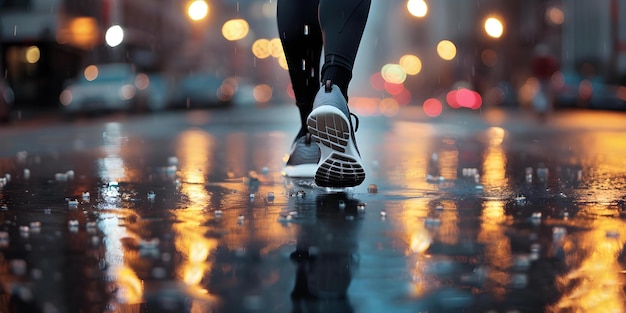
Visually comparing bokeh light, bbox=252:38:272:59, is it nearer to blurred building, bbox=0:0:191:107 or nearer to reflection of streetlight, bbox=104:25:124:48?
blurred building, bbox=0:0:191:107

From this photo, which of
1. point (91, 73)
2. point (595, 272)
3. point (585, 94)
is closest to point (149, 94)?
point (91, 73)

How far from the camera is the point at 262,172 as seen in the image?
20.5 feet

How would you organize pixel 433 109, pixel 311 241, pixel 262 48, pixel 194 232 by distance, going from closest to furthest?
pixel 311 241 < pixel 194 232 < pixel 433 109 < pixel 262 48

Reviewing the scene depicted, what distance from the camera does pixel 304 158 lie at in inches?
220

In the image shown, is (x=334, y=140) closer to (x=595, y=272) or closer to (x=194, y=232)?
(x=194, y=232)

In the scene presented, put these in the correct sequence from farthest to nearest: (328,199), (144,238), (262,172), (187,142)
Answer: (187,142) < (262,172) < (328,199) < (144,238)

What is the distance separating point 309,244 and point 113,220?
0.91 m

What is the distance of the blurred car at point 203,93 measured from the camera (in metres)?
43.9

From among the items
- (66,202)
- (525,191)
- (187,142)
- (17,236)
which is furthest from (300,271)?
(187,142)

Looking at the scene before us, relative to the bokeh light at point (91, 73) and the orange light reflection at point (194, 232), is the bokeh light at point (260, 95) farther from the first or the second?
the orange light reflection at point (194, 232)

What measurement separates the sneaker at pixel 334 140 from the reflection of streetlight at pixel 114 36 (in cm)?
4645

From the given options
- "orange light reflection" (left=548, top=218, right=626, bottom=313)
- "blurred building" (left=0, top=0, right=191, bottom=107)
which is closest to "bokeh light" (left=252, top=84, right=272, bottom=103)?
"blurred building" (left=0, top=0, right=191, bottom=107)

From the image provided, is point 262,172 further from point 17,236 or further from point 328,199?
point 17,236

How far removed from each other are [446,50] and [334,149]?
8436cm
